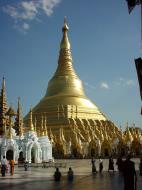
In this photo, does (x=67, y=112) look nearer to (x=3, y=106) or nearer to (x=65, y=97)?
(x=65, y=97)

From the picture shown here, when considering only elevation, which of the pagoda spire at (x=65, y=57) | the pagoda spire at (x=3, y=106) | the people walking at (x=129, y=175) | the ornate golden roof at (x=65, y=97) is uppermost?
the pagoda spire at (x=65, y=57)

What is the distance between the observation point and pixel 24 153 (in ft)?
121

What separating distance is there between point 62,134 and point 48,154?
12.3 meters

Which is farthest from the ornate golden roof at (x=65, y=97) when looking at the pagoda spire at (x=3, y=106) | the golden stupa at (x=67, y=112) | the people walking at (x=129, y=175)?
the people walking at (x=129, y=175)

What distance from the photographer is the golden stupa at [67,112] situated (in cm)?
5519

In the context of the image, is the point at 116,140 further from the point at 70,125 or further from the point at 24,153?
the point at 24,153

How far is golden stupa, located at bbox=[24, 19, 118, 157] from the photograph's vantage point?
55188 millimetres

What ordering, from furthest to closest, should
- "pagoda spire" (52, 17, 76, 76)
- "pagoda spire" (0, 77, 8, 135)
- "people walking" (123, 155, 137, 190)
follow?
1. "pagoda spire" (52, 17, 76, 76)
2. "pagoda spire" (0, 77, 8, 135)
3. "people walking" (123, 155, 137, 190)

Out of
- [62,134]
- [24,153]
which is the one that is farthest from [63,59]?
[24,153]

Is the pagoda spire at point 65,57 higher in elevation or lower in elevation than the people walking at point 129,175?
higher

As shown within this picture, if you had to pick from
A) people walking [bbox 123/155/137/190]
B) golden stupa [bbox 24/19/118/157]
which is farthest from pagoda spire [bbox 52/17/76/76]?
people walking [bbox 123/155/137/190]

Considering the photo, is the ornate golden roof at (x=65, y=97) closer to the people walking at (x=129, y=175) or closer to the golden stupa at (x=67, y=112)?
the golden stupa at (x=67, y=112)

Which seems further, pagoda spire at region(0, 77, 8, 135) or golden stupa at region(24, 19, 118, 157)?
golden stupa at region(24, 19, 118, 157)

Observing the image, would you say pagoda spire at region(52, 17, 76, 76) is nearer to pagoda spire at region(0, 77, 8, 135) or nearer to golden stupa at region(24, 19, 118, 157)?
golden stupa at region(24, 19, 118, 157)
